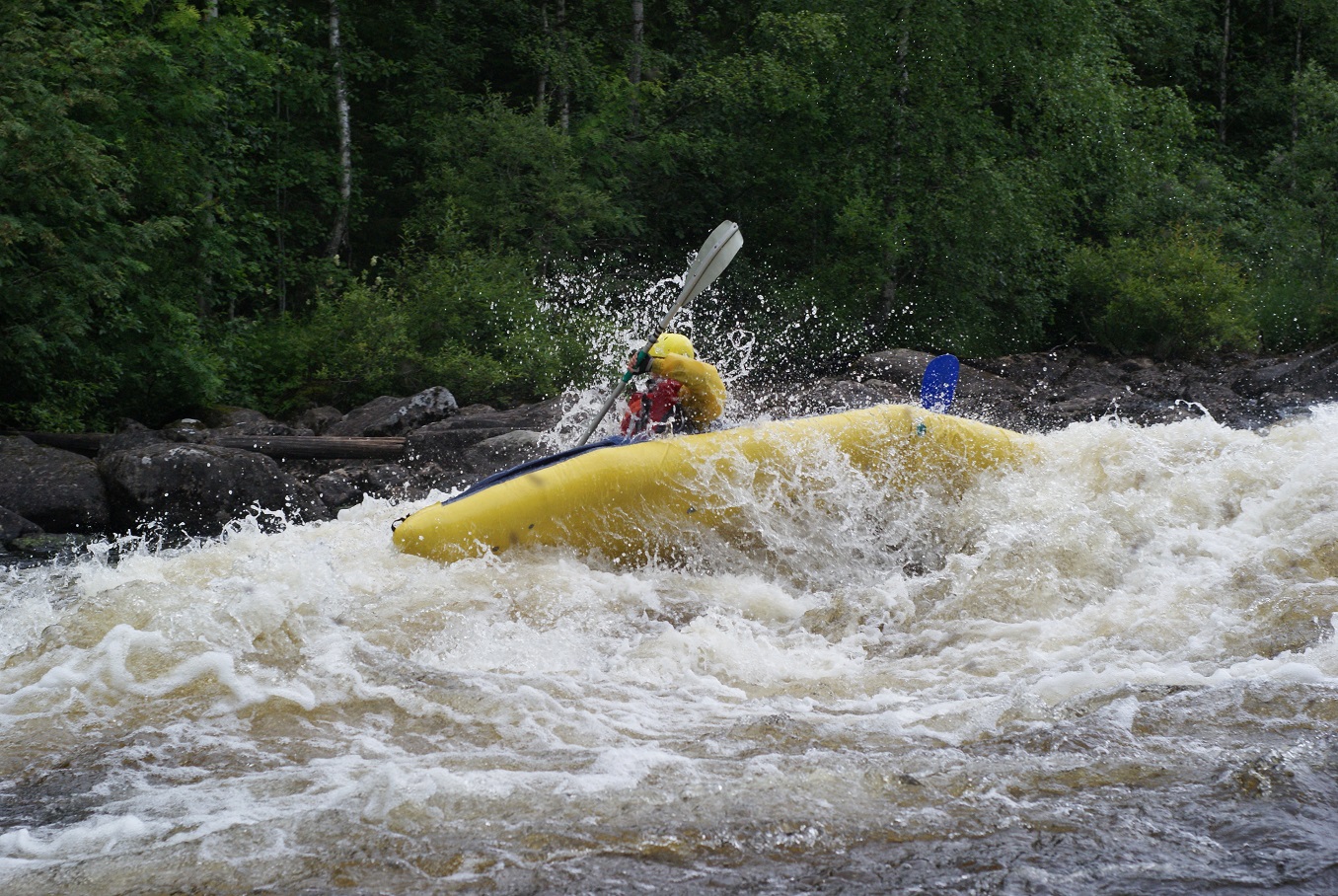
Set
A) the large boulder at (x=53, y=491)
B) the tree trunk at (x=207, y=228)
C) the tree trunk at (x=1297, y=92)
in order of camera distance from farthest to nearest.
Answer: the tree trunk at (x=1297, y=92), the tree trunk at (x=207, y=228), the large boulder at (x=53, y=491)

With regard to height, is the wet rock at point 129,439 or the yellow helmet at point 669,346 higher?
the yellow helmet at point 669,346

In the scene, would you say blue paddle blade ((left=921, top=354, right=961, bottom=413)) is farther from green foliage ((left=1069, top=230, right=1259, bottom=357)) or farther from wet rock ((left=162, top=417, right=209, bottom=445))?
green foliage ((left=1069, top=230, right=1259, bottom=357))

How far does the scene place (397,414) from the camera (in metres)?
10.5

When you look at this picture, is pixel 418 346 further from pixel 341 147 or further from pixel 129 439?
pixel 129 439

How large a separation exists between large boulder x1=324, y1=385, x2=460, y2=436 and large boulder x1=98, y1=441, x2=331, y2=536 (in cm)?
197

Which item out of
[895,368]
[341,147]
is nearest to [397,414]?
[895,368]

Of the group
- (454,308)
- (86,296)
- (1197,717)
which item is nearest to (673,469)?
(1197,717)

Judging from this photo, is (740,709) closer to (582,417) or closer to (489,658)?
(489,658)

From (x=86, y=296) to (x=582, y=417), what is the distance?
4.20 meters

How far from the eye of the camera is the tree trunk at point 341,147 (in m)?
13.8

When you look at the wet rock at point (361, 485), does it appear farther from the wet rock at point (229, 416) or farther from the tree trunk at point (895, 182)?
the tree trunk at point (895, 182)

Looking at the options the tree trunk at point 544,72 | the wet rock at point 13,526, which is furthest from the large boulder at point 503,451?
the tree trunk at point 544,72

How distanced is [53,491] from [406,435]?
2938 mm

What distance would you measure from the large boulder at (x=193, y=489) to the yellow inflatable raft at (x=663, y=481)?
11.1 feet
